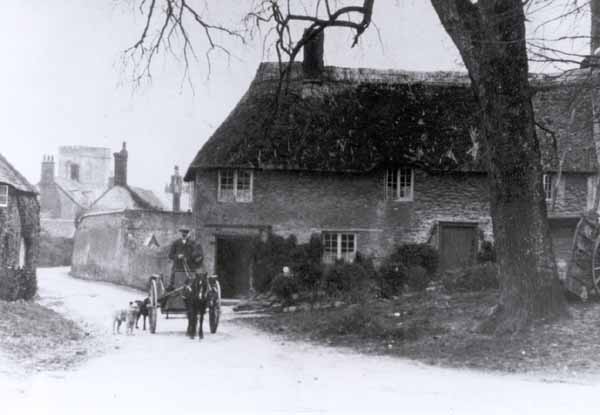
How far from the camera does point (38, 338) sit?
466 inches

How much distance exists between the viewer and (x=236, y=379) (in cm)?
905

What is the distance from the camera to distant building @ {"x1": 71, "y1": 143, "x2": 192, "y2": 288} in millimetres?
31281

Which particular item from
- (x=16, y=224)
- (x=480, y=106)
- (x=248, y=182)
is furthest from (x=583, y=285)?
(x=16, y=224)

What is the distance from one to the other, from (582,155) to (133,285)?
1899cm

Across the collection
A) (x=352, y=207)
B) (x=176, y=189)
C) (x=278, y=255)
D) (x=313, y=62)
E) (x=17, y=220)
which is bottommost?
(x=278, y=255)

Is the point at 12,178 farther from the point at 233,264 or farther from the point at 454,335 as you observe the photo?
the point at 454,335

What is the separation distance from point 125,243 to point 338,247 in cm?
1140

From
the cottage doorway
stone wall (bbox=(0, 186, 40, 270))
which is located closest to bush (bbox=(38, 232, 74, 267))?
stone wall (bbox=(0, 186, 40, 270))

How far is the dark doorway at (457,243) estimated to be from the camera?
26.7 metres

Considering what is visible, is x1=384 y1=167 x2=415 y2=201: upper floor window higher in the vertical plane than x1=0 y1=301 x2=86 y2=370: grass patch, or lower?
higher

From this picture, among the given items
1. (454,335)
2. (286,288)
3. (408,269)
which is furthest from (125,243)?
(454,335)

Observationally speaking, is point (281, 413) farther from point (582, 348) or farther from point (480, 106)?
point (480, 106)

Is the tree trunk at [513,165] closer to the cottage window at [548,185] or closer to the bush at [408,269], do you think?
the bush at [408,269]

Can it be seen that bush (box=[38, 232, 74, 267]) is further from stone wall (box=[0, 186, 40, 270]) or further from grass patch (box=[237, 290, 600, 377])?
grass patch (box=[237, 290, 600, 377])
